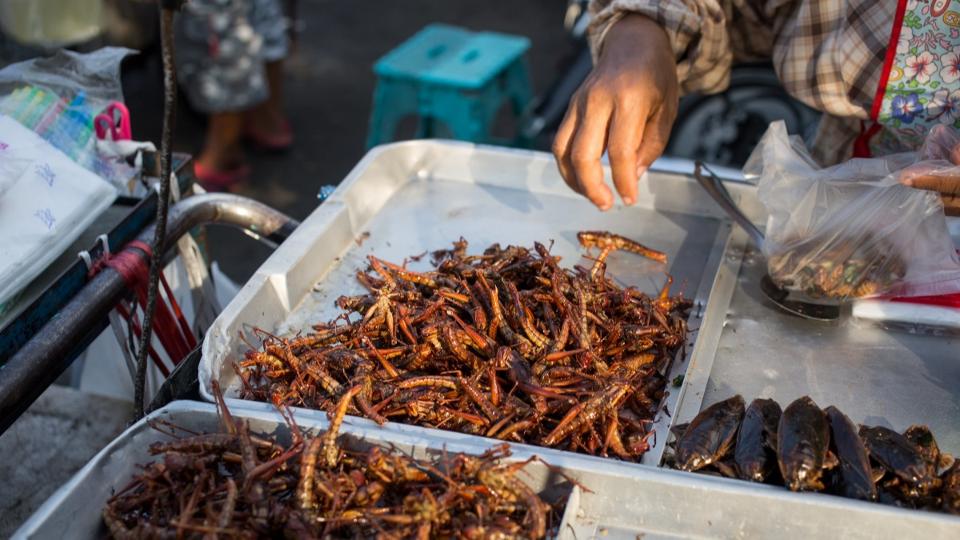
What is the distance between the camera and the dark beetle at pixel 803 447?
1940 millimetres

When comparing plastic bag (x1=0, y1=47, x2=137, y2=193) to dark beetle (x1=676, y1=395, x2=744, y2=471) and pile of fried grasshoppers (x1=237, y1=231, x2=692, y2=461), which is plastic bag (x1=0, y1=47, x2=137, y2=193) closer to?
pile of fried grasshoppers (x1=237, y1=231, x2=692, y2=461)

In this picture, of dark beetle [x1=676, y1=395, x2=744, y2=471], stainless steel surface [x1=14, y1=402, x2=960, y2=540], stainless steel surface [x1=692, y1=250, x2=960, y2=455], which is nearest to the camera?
stainless steel surface [x1=14, y1=402, x2=960, y2=540]

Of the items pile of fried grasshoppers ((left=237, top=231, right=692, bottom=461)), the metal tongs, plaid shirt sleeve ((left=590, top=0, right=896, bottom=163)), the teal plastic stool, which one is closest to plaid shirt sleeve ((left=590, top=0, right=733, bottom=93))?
plaid shirt sleeve ((left=590, top=0, right=896, bottom=163))

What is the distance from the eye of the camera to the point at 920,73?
275cm

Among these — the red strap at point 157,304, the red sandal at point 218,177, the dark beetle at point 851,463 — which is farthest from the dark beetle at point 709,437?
the red sandal at point 218,177

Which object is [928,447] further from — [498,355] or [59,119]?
[59,119]

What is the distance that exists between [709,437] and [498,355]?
59 centimetres

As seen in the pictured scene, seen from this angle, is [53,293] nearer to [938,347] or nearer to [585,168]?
[585,168]

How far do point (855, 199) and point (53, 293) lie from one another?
2.39 metres

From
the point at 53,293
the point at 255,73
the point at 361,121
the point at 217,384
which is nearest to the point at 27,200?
the point at 53,293

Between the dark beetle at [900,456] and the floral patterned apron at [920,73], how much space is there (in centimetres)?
121

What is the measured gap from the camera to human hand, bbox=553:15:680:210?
270 cm

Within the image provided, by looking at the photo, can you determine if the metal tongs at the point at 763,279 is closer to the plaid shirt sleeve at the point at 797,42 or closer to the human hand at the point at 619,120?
the human hand at the point at 619,120

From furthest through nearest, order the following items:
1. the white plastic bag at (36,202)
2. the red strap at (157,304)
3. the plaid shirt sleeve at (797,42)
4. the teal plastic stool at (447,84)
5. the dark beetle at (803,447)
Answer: the teal plastic stool at (447,84)
the plaid shirt sleeve at (797,42)
the red strap at (157,304)
the white plastic bag at (36,202)
the dark beetle at (803,447)
